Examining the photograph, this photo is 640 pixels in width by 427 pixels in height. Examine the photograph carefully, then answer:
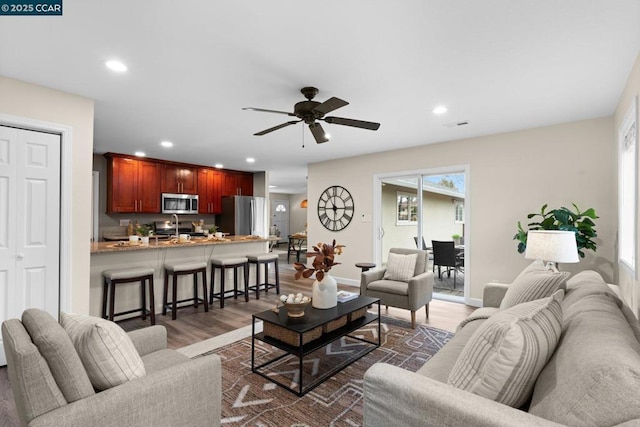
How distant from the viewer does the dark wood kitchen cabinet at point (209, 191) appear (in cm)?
708

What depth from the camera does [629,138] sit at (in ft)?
9.36

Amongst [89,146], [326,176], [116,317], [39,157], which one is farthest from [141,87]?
[326,176]

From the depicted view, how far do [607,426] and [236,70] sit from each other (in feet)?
9.28

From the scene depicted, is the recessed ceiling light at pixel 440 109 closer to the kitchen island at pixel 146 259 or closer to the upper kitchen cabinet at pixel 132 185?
the kitchen island at pixel 146 259

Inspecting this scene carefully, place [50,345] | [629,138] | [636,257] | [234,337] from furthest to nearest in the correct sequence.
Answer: [234,337] < [629,138] < [636,257] < [50,345]

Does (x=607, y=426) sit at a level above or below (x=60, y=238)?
below

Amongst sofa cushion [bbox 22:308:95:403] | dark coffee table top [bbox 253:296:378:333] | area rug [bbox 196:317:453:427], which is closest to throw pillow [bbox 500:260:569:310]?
area rug [bbox 196:317:453:427]

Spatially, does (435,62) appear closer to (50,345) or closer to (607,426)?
(607,426)

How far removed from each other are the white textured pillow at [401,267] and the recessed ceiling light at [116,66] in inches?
137

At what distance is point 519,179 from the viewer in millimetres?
4262

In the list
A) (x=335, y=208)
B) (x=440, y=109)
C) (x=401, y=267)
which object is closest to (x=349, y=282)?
(x=335, y=208)

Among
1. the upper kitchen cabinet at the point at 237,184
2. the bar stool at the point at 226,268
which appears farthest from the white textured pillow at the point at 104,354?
the upper kitchen cabinet at the point at 237,184

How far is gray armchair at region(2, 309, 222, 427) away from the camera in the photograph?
114cm

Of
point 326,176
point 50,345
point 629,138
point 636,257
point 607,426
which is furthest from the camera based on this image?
point 326,176
